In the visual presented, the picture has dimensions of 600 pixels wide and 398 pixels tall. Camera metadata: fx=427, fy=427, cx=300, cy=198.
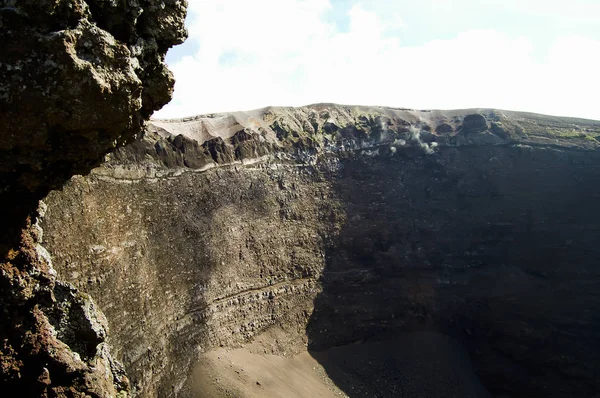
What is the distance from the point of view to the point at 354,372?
1079 inches

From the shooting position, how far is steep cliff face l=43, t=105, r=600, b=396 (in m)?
20.0

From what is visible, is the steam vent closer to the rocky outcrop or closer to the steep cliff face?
the rocky outcrop

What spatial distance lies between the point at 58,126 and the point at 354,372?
2581 cm

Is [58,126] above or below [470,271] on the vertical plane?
above

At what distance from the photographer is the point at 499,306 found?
3103cm

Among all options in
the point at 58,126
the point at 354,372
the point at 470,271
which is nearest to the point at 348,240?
the point at 470,271

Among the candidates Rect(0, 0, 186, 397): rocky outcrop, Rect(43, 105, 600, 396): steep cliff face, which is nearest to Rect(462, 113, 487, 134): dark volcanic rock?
Rect(43, 105, 600, 396): steep cliff face

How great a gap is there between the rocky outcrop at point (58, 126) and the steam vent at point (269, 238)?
3 cm

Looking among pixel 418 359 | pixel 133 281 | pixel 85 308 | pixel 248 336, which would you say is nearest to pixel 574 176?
pixel 418 359

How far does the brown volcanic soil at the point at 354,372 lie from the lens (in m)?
21.9

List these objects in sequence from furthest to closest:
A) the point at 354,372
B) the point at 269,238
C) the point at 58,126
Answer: the point at 269,238 < the point at 354,372 < the point at 58,126

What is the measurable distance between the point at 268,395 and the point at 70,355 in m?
17.3

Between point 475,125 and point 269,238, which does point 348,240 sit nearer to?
Answer: point 269,238

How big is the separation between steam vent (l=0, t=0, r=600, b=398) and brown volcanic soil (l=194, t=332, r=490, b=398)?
0.13 meters
